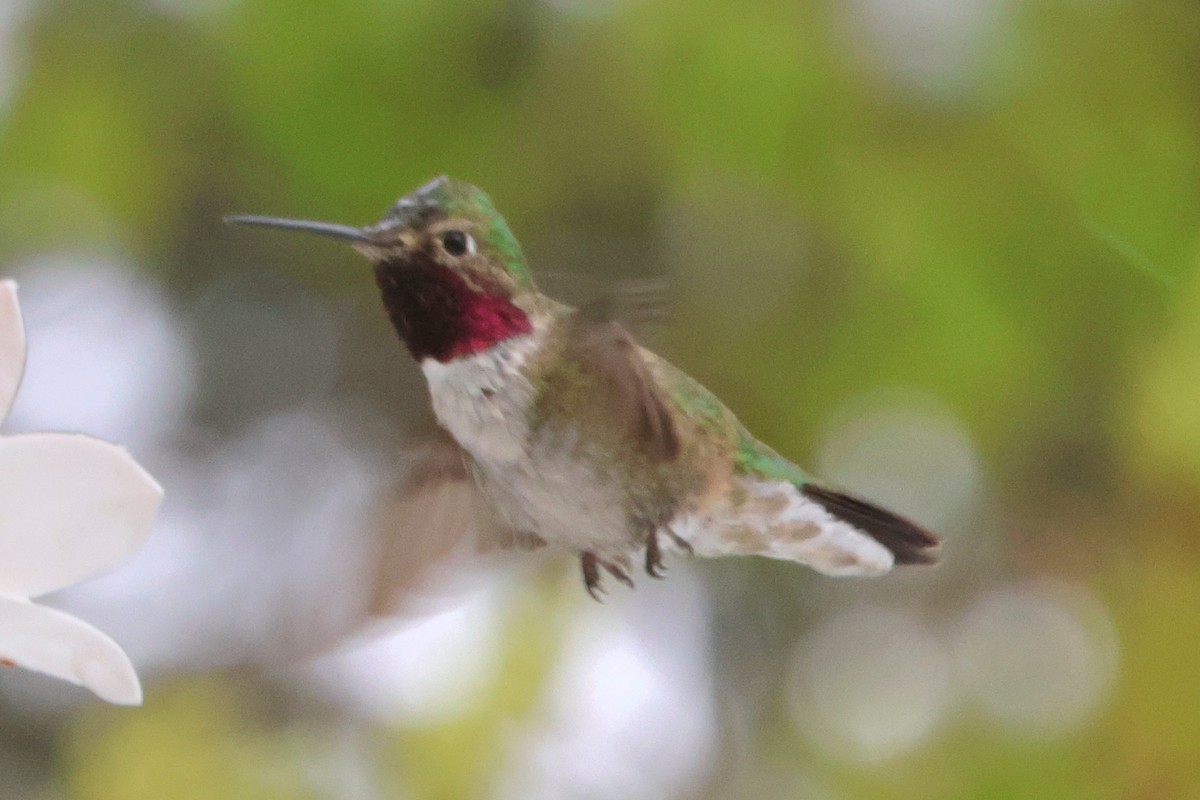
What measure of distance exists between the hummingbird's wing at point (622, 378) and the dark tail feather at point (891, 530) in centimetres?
6

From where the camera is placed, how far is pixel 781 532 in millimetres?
462

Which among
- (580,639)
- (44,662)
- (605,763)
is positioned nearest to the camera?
(44,662)

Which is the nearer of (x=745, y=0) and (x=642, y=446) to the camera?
(x=642, y=446)

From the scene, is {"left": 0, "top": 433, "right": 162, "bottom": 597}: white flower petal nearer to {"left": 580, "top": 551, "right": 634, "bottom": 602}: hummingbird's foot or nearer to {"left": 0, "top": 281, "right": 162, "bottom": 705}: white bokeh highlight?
{"left": 0, "top": 281, "right": 162, "bottom": 705}: white bokeh highlight

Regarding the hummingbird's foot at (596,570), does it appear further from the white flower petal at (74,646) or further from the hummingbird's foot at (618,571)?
the white flower petal at (74,646)

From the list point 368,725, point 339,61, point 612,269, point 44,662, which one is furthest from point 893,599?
point 44,662

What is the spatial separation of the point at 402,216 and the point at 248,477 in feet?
2.24

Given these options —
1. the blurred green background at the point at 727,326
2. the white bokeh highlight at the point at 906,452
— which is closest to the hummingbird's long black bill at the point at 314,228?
the blurred green background at the point at 727,326

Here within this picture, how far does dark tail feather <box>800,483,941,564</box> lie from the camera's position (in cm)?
45

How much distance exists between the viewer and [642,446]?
472 mm

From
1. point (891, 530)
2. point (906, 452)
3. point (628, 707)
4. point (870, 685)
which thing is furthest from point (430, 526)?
point (870, 685)

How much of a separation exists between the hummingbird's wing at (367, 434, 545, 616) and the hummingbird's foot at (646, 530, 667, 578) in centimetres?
4

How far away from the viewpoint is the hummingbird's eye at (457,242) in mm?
397

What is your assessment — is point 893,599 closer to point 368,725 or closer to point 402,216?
point 368,725
